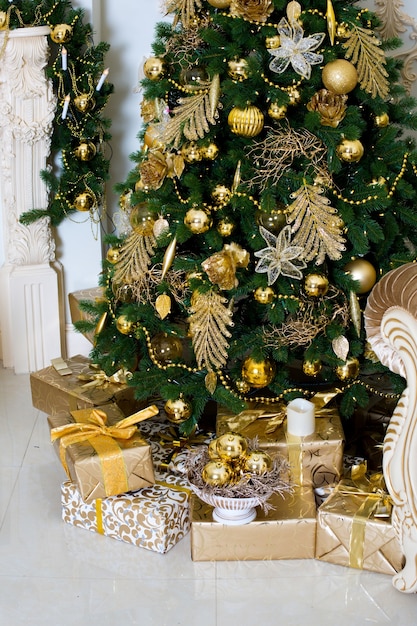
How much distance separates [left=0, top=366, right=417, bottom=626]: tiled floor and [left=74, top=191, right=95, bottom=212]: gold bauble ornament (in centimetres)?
121

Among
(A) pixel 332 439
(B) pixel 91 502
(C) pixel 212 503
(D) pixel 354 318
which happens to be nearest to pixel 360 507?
Answer: (A) pixel 332 439

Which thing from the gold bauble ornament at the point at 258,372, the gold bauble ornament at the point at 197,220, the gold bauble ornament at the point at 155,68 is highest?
the gold bauble ornament at the point at 155,68

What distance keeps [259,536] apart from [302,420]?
13.7 inches

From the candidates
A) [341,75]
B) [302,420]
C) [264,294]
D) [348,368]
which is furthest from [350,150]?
[302,420]

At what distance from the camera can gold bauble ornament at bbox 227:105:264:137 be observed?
2.28 meters

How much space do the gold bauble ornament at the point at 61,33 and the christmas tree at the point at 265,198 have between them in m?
0.47

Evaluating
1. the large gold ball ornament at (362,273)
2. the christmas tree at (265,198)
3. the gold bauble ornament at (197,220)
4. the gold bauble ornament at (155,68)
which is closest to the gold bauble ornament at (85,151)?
the christmas tree at (265,198)

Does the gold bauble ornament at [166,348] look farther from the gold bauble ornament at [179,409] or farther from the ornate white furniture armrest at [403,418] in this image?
the ornate white furniture armrest at [403,418]

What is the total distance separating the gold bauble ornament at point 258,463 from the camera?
7.06ft

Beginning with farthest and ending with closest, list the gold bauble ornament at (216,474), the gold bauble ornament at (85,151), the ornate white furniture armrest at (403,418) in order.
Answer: the gold bauble ornament at (85,151), the gold bauble ornament at (216,474), the ornate white furniture armrest at (403,418)

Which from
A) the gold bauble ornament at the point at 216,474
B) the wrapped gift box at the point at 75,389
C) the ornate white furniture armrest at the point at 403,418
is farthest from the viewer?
the wrapped gift box at the point at 75,389

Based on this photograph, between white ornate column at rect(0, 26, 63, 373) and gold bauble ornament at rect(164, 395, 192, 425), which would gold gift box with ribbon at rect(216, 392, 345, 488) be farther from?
white ornate column at rect(0, 26, 63, 373)

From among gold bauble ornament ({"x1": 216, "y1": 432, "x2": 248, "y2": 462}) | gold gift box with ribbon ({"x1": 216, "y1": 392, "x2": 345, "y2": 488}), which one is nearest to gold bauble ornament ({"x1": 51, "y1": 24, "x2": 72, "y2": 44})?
gold gift box with ribbon ({"x1": 216, "y1": 392, "x2": 345, "y2": 488})

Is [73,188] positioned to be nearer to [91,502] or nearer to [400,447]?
[91,502]
